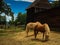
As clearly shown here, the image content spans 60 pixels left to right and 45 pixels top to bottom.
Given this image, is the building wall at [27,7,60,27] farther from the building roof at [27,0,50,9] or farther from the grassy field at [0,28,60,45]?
the building roof at [27,0,50,9]

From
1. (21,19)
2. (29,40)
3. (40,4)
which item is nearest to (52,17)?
(29,40)

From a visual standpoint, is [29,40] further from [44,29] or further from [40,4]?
[40,4]

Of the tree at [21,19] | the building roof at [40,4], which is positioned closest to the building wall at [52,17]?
the building roof at [40,4]

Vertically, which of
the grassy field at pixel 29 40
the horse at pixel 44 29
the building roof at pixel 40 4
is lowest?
the grassy field at pixel 29 40

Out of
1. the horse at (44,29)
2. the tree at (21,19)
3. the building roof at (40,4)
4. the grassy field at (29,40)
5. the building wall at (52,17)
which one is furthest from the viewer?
the tree at (21,19)

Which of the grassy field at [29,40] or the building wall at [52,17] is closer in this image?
the grassy field at [29,40]

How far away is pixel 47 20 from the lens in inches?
1399

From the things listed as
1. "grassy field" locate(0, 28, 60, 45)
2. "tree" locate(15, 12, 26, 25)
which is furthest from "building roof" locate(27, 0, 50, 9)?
"tree" locate(15, 12, 26, 25)

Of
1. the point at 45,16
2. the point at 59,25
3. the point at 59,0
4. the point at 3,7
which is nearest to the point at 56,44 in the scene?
the point at 59,25

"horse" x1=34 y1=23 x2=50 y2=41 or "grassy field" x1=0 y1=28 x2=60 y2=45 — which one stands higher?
"horse" x1=34 y1=23 x2=50 y2=41

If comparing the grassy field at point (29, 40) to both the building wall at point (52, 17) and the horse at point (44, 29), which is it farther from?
the building wall at point (52, 17)

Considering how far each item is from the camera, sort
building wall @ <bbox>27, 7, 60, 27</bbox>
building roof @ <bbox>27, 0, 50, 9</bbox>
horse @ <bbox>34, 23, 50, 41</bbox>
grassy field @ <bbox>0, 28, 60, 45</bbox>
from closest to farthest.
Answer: grassy field @ <bbox>0, 28, 60, 45</bbox>, horse @ <bbox>34, 23, 50, 41</bbox>, building wall @ <bbox>27, 7, 60, 27</bbox>, building roof @ <bbox>27, 0, 50, 9</bbox>

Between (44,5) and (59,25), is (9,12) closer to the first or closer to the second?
(44,5)

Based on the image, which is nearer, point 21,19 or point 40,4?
point 40,4
